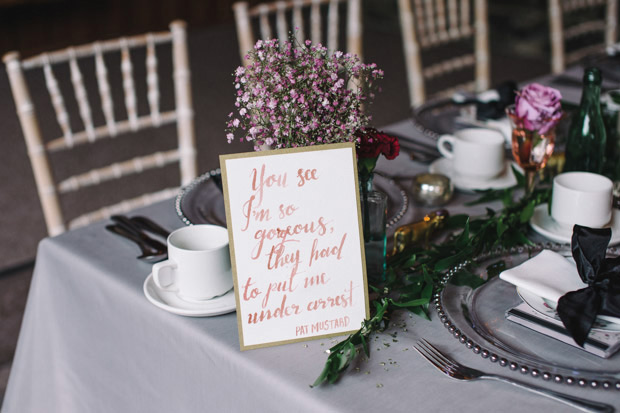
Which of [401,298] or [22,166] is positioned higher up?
[401,298]

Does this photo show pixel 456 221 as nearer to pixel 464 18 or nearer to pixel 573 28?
pixel 464 18

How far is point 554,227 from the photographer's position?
1058 mm

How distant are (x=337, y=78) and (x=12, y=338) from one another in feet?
6.36

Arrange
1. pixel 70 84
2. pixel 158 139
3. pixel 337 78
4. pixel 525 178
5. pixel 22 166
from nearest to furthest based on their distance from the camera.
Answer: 1. pixel 337 78
2. pixel 525 178
3. pixel 22 166
4. pixel 158 139
5. pixel 70 84

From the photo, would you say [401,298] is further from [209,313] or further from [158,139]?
[158,139]

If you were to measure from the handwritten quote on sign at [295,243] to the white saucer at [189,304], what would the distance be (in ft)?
0.26

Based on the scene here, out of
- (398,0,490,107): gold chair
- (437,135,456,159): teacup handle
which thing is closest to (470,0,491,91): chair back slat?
(398,0,490,107): gold chair

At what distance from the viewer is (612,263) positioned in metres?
0.81

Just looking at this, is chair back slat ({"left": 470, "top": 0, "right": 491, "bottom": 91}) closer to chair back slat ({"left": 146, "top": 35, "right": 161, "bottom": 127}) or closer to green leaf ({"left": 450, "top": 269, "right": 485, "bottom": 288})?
chair back slat ({"left": 146, "top": 35, "right": 161, "bottom": 127})

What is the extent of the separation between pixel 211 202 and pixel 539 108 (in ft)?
1.94

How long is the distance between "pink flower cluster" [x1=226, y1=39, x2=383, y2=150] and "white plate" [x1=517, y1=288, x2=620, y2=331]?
30 centimetres

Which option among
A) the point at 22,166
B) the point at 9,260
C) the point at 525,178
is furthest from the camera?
Answer: the point at 22,166

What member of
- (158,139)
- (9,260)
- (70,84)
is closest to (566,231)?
(9,260)

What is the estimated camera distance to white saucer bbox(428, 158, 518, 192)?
123cm
